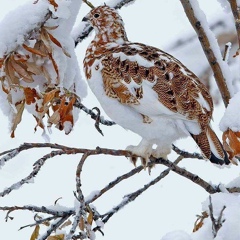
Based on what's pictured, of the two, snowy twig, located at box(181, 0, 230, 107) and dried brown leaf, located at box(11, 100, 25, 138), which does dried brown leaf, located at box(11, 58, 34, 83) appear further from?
snowy twig, located at box(181, 0, 230, 107)

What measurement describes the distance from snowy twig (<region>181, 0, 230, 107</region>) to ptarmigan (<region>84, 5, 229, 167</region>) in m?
0.14

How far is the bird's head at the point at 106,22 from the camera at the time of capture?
3590mm

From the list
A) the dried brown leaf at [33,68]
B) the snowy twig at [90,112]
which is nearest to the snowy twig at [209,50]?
the snowy twig at [90,112]

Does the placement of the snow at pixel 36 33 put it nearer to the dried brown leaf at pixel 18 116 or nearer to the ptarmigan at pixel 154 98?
the dried brown leaf at pixel 18 116

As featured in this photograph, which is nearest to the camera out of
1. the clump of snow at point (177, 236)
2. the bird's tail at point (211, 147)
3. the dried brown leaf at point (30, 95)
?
the clump of snow at point (177, 236)

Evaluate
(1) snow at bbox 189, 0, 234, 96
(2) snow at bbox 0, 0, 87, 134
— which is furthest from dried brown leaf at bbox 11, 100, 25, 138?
(1) snow at bbox 189, 0, 234, 96

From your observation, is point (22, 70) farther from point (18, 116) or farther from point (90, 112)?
point (90, 112)

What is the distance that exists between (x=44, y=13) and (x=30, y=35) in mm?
99

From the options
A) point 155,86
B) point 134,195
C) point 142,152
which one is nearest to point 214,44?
point 155,86

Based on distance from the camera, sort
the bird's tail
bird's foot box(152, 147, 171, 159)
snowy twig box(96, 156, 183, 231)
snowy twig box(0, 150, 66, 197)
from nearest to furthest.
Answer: snowy twig box(0, 150, 66, 197)
the bird's tail
snowy twig box(96, 156, 183, 231)
bird's foot box(152, 147, 171, 159)

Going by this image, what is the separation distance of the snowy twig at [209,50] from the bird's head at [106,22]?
12.3 inches

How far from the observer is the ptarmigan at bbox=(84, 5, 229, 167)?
121 inches

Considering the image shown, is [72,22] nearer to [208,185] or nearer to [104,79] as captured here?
[104,79]

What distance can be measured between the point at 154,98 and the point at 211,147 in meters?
0.27
